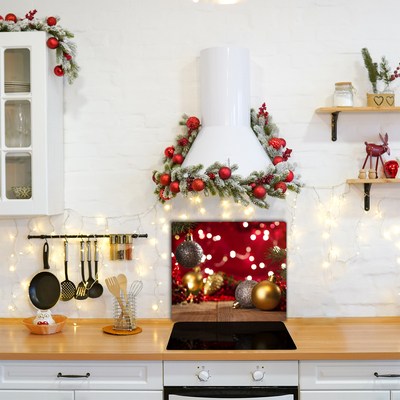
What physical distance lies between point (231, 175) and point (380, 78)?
3.19 ft

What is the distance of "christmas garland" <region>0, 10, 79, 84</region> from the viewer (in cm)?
212

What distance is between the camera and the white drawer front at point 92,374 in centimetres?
193

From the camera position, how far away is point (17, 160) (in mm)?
2127

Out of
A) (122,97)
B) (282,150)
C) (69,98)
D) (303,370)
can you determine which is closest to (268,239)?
(282,150)

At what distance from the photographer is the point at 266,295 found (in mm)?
2350

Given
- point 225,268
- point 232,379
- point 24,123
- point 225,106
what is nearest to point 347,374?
point 232,379

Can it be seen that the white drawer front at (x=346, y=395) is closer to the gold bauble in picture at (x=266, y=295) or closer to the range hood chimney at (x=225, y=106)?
the gold bauble in picture at (x=266, y=295)

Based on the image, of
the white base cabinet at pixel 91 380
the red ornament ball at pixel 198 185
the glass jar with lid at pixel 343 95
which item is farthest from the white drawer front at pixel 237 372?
the glass jar with lid at pixel 343 95

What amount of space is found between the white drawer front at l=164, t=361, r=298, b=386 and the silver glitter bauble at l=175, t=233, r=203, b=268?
0.58m

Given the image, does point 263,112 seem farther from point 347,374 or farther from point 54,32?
point 347,374

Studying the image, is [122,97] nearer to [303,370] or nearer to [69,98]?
[69,98]

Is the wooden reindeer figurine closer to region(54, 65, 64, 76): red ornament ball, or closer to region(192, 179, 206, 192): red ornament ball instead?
region(192, 179, 206, 192): red ornament ball

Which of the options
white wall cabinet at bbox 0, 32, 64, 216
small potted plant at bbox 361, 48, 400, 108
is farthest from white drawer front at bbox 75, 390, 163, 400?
small potted plant at bbox 361, 48, 400, 108

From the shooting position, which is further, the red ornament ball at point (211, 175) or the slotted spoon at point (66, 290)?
the slotted spoon at point (66, 290)
